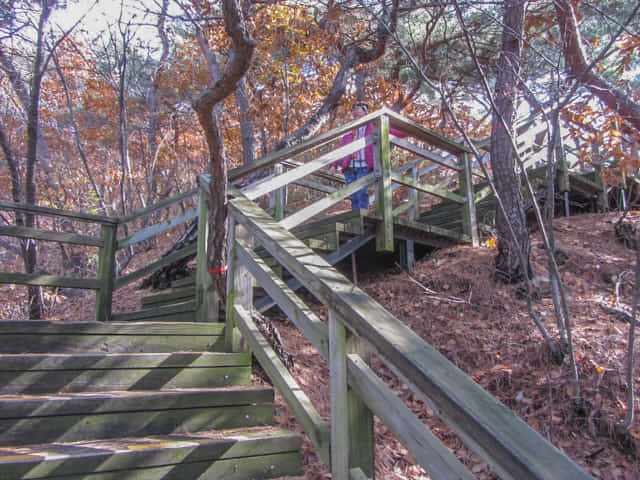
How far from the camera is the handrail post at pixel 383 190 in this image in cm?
494

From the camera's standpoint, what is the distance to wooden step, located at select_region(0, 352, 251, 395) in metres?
2.56

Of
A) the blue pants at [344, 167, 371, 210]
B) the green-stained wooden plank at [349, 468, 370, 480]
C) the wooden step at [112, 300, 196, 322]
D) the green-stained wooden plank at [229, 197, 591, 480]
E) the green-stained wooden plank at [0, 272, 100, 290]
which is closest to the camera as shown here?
the green-stained wooden plank at [229, 197, 591, 480]

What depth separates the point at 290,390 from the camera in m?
2.32

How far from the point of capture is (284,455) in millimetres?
2342

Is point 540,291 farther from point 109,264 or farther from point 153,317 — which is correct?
point 109,264

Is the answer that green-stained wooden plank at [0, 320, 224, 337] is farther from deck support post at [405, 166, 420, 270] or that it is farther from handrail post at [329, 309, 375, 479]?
deck support post at [405, 166, 420, 270]

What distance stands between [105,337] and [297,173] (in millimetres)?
2024

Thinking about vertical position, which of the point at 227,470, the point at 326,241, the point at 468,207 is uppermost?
the point at 468,207

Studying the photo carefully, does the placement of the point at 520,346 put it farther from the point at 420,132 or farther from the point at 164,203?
the point at 164,203

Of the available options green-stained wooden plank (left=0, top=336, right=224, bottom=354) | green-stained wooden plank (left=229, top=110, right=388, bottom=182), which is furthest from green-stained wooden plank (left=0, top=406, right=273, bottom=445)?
green-stained wooden plank (left=229, top=110, right=388, bottom=182)

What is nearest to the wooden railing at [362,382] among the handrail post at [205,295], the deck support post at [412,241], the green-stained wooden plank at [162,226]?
the handrail post at [205,295]

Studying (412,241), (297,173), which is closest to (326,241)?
(297,173)

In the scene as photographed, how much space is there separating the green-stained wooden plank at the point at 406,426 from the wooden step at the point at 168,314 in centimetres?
254

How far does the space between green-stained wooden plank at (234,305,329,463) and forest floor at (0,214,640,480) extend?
55cm
